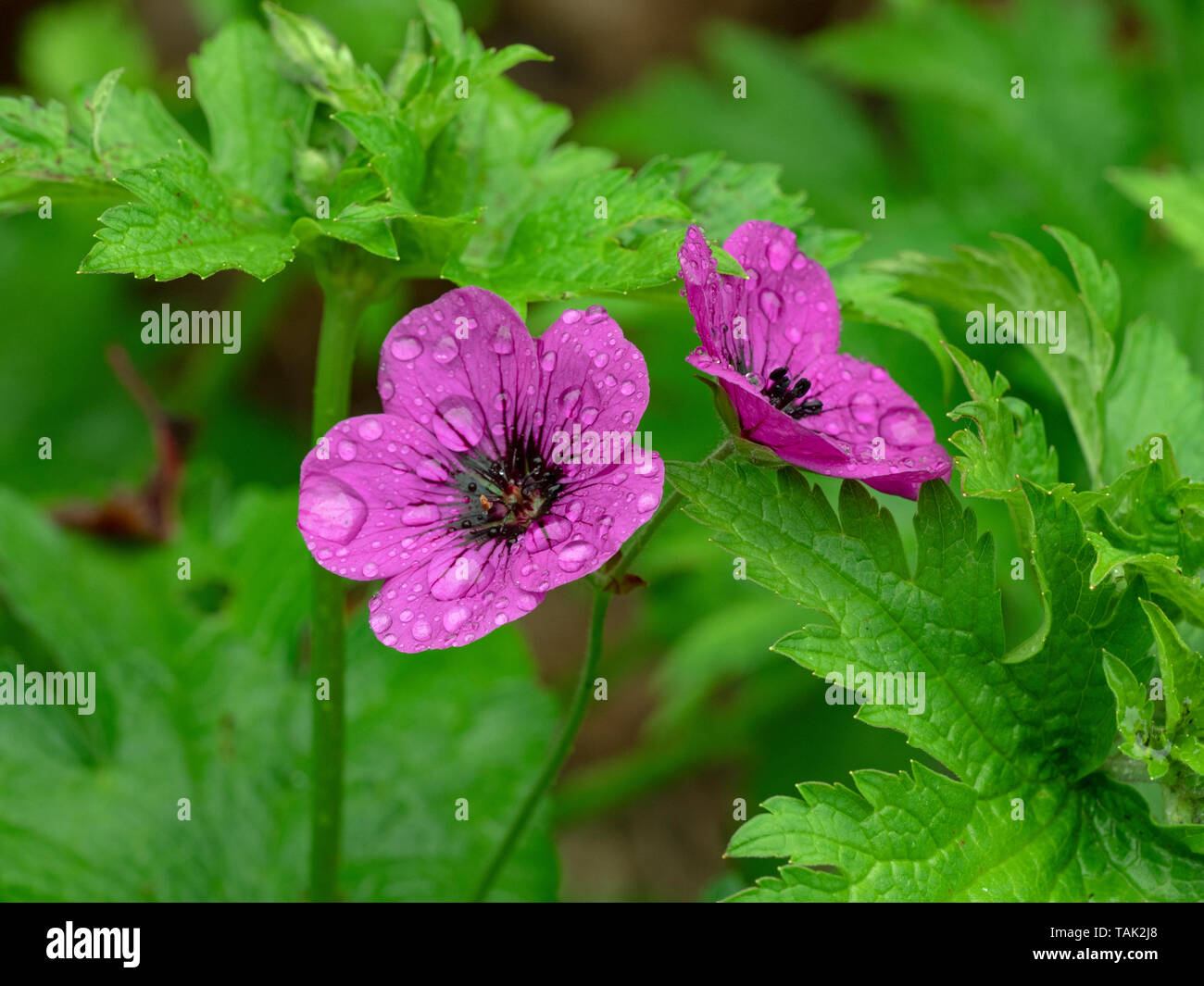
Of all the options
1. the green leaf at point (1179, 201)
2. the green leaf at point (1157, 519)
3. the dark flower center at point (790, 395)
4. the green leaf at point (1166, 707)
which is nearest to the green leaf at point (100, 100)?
the dark flower center at point (790, 395)

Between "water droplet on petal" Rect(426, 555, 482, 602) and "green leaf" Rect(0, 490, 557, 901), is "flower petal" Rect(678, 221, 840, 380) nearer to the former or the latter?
"water droplet on petal" Rect(426, 555, 482, 602)

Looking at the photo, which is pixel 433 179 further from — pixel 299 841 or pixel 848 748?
pixel 848 748

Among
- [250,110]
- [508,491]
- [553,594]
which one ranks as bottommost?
[553,594]

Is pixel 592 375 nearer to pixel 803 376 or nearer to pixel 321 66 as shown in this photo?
pixel 803 376

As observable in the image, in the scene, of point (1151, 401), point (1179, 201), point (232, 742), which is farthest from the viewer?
point (1179, 201)

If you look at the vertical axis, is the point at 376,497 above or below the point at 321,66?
below

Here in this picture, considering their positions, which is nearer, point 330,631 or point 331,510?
point 331,510

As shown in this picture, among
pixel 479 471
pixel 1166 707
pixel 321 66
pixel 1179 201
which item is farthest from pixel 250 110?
pixel 1179 201

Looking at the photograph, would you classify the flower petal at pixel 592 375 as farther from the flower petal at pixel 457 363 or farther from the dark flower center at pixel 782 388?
the dark flower center at pixel 782 388
